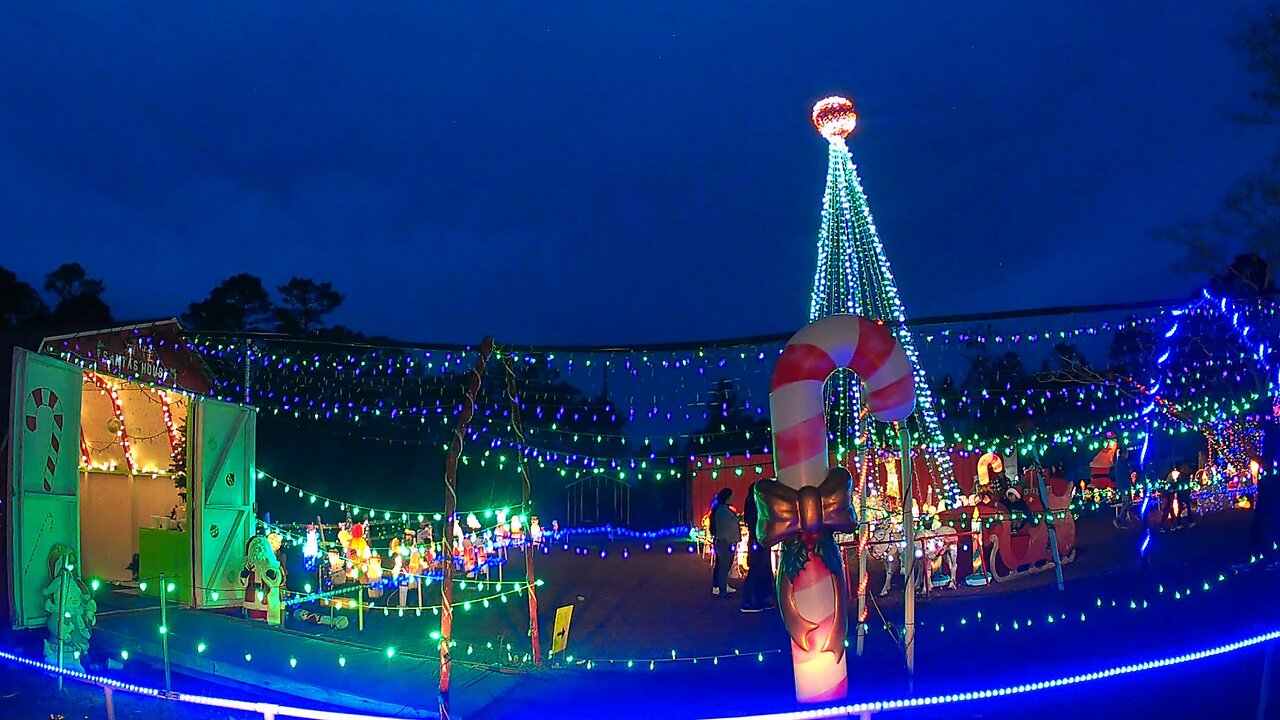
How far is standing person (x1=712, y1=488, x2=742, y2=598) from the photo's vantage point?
11.0 metres

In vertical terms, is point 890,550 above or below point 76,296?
below

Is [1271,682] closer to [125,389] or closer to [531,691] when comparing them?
[531,691]

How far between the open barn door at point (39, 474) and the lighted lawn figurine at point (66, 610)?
164 millimetres

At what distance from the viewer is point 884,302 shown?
14.4 m

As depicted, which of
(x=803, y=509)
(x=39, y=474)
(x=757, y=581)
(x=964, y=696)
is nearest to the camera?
(x=964, y=696)

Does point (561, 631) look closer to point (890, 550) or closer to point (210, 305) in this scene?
point (890, 550)

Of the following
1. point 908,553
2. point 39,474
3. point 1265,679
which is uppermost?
point 39,474

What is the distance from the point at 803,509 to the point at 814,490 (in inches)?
5.2

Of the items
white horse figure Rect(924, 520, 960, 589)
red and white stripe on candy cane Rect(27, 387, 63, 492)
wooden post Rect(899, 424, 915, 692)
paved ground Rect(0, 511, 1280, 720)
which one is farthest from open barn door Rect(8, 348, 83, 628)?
white horse figure Rect(924, 520, 960, 589)

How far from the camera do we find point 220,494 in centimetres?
1184

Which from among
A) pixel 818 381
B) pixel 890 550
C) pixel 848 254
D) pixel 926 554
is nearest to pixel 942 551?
pixel 926 554

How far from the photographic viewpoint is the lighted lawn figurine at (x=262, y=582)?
10227 millimetres

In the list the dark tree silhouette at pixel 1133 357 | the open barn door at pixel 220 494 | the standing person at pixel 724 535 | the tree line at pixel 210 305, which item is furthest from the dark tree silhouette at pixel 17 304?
the dark tree silhouette at pixel 1133 357

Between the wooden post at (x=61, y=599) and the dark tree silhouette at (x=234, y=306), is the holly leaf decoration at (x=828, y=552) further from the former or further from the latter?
the dark tree silhouette at (x=234, y=306)
